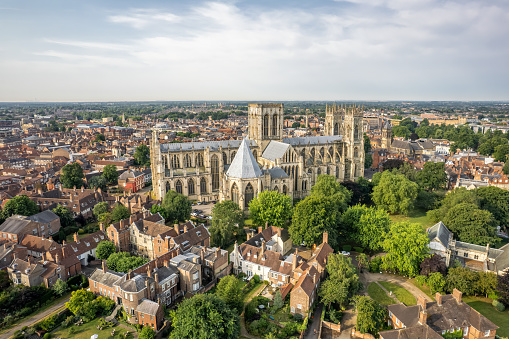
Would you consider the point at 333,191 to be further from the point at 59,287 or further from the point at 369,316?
the point at 59,287

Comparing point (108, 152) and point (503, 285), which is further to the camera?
point (108, 152)

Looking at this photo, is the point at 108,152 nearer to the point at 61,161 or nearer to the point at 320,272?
the point at 61,161

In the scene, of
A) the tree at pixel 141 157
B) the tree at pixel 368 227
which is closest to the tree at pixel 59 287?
the tree at pixel 368 227

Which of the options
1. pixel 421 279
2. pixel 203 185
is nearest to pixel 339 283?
pixel 421 279

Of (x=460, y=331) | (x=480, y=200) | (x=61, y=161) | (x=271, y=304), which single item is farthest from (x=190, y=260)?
(x=61, y=161)

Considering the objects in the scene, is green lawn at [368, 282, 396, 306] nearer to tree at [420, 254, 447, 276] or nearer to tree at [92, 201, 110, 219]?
tree at [420, 254, 447, 276]

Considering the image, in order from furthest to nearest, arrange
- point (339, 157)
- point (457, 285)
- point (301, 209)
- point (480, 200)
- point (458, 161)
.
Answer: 1. point (458, 161)
2. point (339, 157)
3. point (480, 200)
4. point (301, 209)
5. point (457, 285)
